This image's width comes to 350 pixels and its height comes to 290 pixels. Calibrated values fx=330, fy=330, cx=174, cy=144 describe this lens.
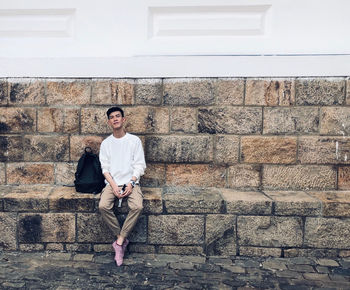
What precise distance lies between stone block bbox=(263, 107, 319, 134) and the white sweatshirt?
1571 mm

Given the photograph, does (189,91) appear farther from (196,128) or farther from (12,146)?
(12,146)

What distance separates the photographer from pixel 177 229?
140 inches

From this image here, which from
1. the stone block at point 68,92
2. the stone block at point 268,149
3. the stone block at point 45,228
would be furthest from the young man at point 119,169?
the stone block at point 268,149

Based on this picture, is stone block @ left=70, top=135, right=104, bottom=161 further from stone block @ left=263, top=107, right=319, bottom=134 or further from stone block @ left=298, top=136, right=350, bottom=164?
stone block @ left=298, top=136, right=350, bottom=164

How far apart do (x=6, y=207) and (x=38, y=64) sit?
5.70 feet

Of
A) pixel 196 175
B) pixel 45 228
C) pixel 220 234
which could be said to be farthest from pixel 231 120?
pixel 45 228

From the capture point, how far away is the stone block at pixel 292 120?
391 centimetres

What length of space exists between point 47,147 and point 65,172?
0.38 m

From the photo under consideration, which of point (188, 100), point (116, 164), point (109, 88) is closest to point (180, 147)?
point (188, 100)

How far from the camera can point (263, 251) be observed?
3.55 meters

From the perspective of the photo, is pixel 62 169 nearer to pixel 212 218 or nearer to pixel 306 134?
pixel 212 218

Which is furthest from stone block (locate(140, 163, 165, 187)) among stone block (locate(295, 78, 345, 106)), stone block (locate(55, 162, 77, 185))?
stone block (locate(295, 78, 345, 106))

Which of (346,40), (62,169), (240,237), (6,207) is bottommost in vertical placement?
(240,237)

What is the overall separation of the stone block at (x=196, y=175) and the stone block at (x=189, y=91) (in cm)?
77
